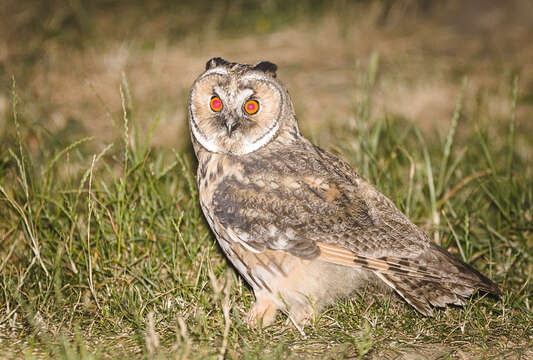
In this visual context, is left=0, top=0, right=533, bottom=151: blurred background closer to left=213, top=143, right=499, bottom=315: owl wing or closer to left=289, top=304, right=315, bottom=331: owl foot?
left=213, top=143, right=499, bottom=315: owl wing

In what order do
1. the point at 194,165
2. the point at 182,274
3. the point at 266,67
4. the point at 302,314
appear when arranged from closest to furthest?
1. the point at 302,314
2. the point at 266,67
3. the point at 182,274
4. the point at 194,165

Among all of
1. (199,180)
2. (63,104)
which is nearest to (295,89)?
(63,104)

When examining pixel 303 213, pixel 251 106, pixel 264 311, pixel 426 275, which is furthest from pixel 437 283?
pixel 251 106

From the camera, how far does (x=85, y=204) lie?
3543 millimetres

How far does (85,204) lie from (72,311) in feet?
3.33

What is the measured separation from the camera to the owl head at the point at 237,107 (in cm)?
284

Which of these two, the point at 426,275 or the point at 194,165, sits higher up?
the point at 194,165

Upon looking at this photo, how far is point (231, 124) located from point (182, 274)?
959mm

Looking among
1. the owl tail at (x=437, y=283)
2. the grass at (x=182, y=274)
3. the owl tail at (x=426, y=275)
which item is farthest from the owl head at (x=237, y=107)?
the owl tail at (x=437, y=283)

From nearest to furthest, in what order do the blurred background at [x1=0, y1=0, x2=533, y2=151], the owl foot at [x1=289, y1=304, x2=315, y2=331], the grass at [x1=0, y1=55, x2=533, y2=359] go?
the grass at [x1=0, y1=55, x2=533, y2=359] → the owl foot at [x1=289, y1=304, x2=315, y2=331] → the blurred background at [x1=0, y1=0, x2=533, y2=151]

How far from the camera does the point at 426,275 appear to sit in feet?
8.75

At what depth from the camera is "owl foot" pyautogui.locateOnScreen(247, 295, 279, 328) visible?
2838 mm

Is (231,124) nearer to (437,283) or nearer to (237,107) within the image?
(237,107)

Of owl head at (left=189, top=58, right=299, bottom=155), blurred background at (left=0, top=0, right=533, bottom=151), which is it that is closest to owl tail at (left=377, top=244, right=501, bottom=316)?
owl head at (left=189, top=58, right=299, bottom=155)
